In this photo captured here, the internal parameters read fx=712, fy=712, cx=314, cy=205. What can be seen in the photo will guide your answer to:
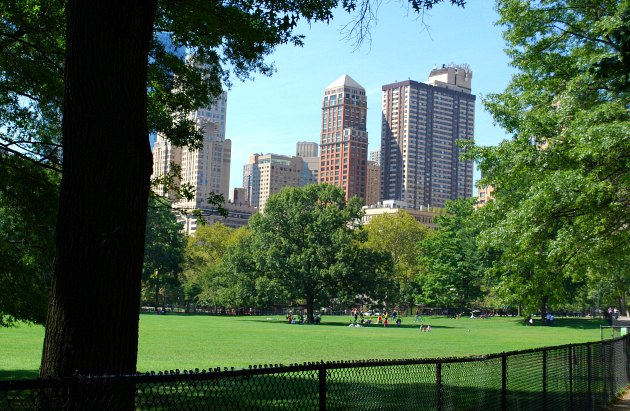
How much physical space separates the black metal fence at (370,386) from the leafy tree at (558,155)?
6.74 metres

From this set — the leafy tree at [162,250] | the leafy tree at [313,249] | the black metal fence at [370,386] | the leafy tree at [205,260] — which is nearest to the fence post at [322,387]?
the black metal fence at [370,386]

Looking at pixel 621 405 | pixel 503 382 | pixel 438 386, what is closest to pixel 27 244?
pixel 503 382

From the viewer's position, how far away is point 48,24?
13969 millimetres

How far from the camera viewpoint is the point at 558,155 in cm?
2153

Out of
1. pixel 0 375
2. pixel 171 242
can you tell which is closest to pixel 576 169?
pixel 0 375

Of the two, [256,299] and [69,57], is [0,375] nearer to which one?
[69,57]

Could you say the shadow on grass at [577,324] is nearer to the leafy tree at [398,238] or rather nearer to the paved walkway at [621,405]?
the leafy tree at [398,238]

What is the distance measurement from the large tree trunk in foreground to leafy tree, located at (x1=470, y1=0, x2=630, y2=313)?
14.9m

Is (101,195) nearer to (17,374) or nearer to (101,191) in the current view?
(101,191)

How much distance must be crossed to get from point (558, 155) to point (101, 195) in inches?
722

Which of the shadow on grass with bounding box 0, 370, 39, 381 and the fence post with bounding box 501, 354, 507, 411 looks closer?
the fence post with bounding box 501, 354, 507, 411

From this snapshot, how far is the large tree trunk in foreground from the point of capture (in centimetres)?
543

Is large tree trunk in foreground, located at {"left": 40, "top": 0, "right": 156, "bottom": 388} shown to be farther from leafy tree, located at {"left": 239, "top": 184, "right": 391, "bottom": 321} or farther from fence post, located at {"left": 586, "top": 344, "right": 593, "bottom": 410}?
leafy tree, located at {"left": 239, "top": 184, "right": 391, "bottom": 321}

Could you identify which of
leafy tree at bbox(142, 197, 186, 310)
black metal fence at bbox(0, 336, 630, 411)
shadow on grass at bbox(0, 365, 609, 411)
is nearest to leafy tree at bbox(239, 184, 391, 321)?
leafy tree at bbox(142, 197, 186, 310)
